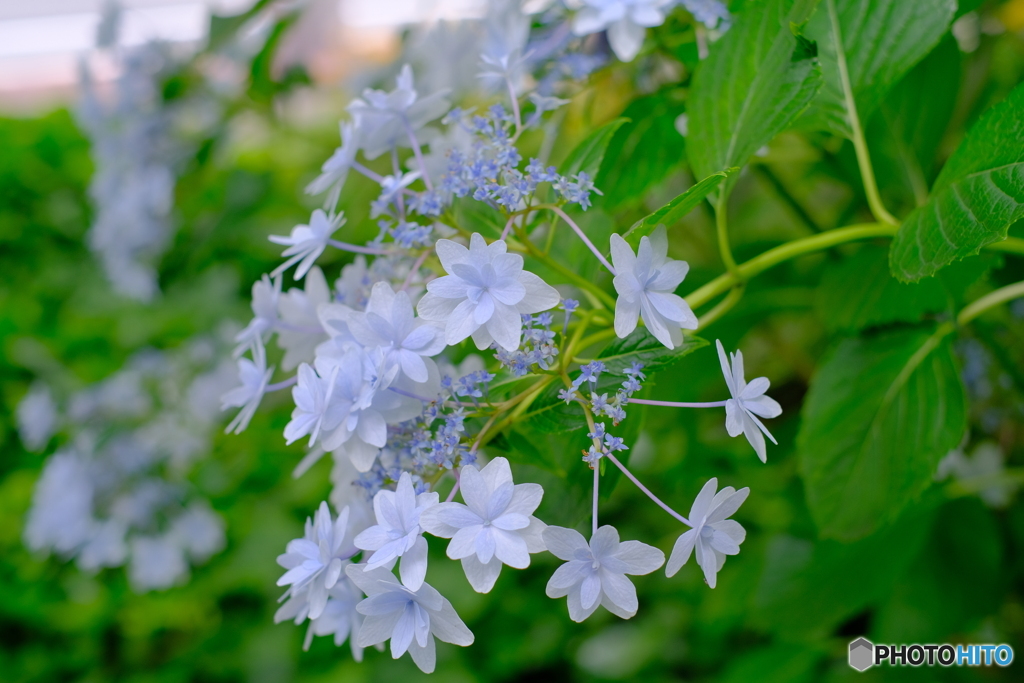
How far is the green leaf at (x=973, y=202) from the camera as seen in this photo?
1.04 feet

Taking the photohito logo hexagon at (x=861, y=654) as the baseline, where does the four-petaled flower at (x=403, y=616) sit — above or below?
above

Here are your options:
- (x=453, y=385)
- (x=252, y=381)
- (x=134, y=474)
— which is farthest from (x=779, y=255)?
(x=134, y=474)

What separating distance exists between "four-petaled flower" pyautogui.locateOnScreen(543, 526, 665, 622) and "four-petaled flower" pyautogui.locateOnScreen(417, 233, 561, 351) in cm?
8

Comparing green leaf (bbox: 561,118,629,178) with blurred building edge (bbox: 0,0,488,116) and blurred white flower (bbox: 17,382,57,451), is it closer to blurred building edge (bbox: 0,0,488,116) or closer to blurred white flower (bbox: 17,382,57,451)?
blurred building edge (bbox: 0,0,488,116)

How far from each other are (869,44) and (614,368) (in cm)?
28

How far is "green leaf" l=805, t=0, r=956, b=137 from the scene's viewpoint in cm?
41

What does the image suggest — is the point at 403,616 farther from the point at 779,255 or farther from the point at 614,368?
the point at 779,255

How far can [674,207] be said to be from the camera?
→ 0.30 meters

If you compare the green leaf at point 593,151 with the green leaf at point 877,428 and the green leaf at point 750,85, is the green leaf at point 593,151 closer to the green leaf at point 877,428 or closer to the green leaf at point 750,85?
A: the green leaf at point 750,85

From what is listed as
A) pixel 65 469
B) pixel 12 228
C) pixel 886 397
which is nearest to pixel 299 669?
pixel 65 469

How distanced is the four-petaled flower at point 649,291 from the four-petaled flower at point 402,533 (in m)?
0.10

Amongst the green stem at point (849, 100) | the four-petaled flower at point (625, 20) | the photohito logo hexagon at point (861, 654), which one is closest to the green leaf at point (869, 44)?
the green stem at point (849, 100)

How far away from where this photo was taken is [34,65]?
243cm

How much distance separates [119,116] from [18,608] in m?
0.82
